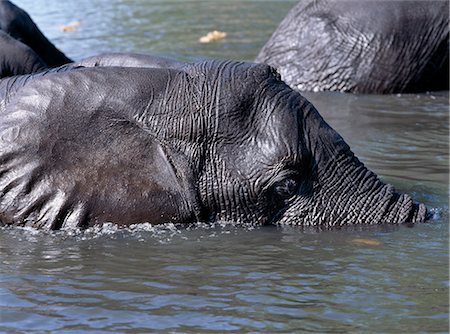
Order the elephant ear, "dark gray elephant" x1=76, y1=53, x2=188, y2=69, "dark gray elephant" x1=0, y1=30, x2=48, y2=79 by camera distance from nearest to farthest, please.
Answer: the elephant ear, "dark gray elephant" x1=76, y1=53, x2=188, y2=69, "dark gray elephant" x1=0, y1=30, x2=48, y2=79

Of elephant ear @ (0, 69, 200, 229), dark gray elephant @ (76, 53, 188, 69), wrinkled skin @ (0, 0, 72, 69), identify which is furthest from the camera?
wrinkled skin @ (0, 0, 72, 69)

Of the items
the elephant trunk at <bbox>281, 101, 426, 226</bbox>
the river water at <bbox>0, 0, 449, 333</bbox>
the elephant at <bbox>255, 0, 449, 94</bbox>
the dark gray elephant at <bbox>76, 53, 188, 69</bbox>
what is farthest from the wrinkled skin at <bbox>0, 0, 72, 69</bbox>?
the elephant at <bbox>255, 0, 449, 94</bbox>

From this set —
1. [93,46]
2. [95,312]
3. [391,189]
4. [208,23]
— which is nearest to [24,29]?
[391,189]

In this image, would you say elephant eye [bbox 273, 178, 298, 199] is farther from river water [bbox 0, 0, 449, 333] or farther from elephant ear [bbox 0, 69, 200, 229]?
elephant ear [bbox 0, 69, 200, 229]

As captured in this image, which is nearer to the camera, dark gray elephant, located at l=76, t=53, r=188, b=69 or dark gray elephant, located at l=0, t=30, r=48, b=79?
dark gray elephant, located at l=76, t=53, r=188, b=69

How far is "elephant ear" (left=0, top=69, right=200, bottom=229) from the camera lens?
7445 mm

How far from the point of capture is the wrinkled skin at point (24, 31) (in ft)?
32.9

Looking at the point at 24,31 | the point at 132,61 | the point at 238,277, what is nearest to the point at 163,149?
the point at 132,61

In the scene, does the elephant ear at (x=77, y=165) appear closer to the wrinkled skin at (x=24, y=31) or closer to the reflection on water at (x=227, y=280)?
the reflection on water at (x=227, y=280)

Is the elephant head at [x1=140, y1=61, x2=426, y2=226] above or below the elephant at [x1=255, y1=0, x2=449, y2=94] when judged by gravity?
above

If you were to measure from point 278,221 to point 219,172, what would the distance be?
0.56 meters

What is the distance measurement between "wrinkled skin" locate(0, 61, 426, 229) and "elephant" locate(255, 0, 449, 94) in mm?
5640

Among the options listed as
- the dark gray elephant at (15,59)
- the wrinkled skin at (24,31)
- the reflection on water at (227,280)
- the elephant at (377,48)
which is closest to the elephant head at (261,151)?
the reflection on water at (227,280)

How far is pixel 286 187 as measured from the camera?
25.2ft
